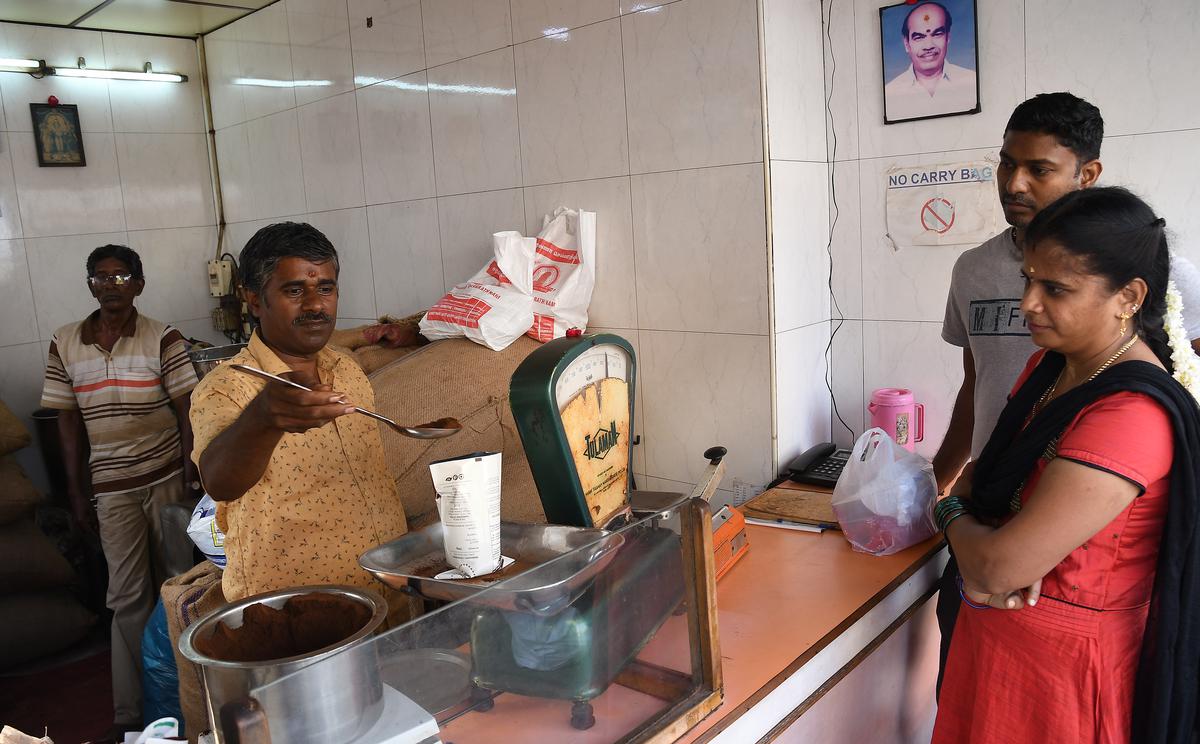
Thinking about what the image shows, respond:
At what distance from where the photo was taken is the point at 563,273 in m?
2.85

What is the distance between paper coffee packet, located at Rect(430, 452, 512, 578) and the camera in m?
1.15

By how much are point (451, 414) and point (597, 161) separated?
0.92 metres

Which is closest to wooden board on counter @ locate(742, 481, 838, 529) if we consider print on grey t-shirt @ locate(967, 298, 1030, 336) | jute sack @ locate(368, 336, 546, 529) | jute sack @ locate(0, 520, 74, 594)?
print on grey t-shirt @ locate(967, 298, 1030, 336)

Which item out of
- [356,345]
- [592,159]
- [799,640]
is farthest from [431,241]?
[799,640]

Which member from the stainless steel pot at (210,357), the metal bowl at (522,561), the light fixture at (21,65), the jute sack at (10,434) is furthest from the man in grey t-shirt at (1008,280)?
the light fixture at (21,65)

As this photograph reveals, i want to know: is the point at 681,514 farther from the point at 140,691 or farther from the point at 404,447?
the point at 140,691

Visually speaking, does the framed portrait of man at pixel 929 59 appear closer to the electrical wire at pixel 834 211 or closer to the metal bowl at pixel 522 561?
the electrical wire at pixel 834 211

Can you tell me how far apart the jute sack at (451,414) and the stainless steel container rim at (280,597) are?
143 cm

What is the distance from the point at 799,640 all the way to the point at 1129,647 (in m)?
0.52

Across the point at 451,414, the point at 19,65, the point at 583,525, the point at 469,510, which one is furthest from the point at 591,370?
the point at 19,65

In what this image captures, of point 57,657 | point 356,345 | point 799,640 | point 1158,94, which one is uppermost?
point 1158,94

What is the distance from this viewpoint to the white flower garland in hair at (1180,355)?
4.61 ft

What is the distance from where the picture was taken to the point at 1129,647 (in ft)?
4.63

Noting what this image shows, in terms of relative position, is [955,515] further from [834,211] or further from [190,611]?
[190,611]
